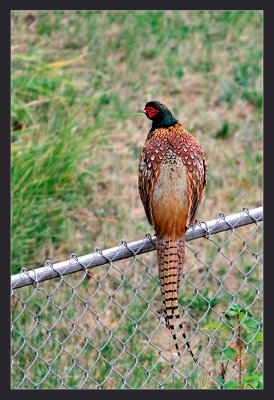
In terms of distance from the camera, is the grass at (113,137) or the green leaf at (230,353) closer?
the green leaf at (230,353)

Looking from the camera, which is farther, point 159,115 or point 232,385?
point 159,115

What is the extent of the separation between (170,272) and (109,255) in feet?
1.21

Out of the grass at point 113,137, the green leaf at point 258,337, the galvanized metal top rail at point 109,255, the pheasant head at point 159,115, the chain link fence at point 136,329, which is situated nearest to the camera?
the galvanized metal top rail at point 109,255

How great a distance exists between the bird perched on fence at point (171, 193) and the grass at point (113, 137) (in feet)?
2.40

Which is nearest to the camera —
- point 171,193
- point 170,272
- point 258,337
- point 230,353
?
point 170,272

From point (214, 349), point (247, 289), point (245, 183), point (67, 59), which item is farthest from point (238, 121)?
point (214, 349)

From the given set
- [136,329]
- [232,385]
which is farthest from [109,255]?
[232,385]

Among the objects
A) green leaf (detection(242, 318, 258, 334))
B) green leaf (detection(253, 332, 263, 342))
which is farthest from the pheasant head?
green leaf (detection(253, 332, 263, 342))

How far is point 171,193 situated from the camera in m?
4.18

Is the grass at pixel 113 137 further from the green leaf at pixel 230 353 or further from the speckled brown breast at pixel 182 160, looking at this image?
the speckled brown breast at pixel 182 160

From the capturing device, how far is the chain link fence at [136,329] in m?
4.16

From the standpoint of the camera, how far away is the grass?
5312 millimetres

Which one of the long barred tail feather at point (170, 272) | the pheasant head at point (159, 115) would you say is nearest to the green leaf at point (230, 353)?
the long barred tail feather at point (170, 272)

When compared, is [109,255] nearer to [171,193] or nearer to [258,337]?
[171,193]
